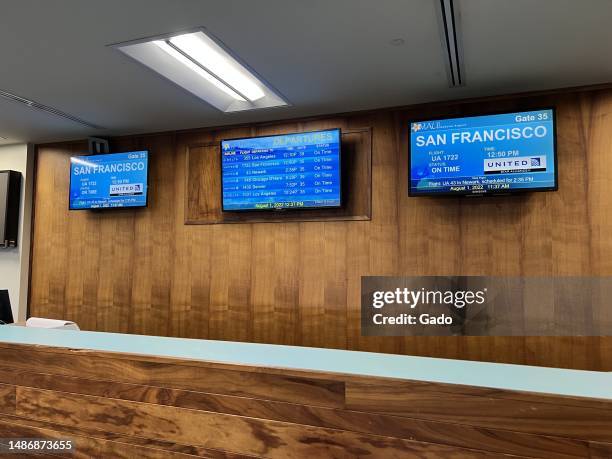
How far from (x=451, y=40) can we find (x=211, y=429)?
2.19 meters

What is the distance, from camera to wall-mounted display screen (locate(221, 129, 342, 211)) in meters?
3.46

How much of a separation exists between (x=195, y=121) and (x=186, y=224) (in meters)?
0.90

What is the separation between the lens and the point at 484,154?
9.82ft

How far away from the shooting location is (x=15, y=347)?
1.51m

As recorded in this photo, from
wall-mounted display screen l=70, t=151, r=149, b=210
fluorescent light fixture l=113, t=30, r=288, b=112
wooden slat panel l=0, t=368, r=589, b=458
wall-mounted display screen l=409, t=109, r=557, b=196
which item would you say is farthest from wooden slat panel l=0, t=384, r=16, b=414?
wall-mounted display screen l=70, t=151, r=149, b=210

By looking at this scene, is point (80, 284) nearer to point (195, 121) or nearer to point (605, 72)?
point (195, 121)

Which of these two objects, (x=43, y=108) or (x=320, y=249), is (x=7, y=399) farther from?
(x=43, y=108)

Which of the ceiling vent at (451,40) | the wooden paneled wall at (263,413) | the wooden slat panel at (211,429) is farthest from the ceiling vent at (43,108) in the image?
the ceiling vent at (451,40)

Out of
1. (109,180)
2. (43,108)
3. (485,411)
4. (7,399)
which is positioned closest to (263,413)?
(485,411)

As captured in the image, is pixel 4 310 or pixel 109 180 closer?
pixel 4 310

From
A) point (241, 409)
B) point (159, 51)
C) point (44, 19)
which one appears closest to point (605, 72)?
A: point (159, 51)

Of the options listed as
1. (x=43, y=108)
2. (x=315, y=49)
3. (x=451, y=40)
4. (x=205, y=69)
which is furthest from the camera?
(x=43, y=108)

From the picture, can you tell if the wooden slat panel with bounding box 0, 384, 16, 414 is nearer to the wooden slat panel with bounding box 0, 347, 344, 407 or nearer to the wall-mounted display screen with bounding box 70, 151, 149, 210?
the wooden slat panel with bounding box 0, 347, 344, 407

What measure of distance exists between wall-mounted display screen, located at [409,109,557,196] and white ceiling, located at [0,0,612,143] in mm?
267
